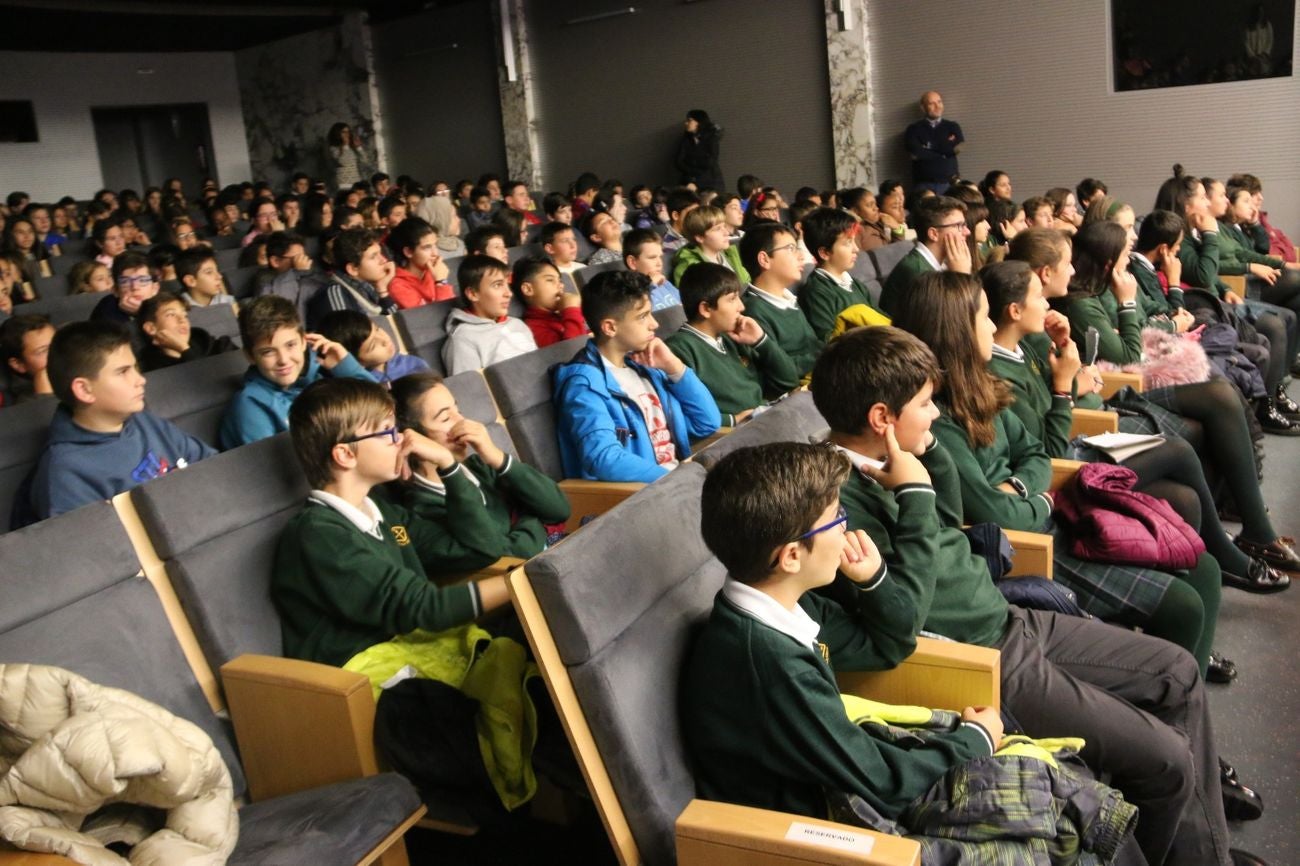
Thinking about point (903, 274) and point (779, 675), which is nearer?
point (779, 675)

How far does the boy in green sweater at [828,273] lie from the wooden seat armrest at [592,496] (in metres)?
1.68

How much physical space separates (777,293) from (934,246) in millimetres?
849

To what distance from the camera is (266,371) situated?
3.03m

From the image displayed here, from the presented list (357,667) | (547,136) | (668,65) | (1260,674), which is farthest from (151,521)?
(547,136)

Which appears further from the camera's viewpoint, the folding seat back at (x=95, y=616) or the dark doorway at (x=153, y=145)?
the dark doorway at (x=153, y=145)

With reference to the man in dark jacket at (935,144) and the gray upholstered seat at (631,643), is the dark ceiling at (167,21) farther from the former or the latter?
the gray upholstered seat at (631,643)

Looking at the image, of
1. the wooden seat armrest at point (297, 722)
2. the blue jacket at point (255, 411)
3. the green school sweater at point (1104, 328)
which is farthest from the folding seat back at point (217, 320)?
the green school sweater at point (1104, 328)

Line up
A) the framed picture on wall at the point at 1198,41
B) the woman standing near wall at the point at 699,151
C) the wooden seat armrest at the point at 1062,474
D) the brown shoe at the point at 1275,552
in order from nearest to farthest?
the wooden seat armrest at the point at 1062,474
the brown shoe at the point at 1275,552
the framed picture on wall at the point at 1198,41
the woman standing near wall at the point at 699,151

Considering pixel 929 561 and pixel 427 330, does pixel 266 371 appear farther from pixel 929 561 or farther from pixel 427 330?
pixel 929 561

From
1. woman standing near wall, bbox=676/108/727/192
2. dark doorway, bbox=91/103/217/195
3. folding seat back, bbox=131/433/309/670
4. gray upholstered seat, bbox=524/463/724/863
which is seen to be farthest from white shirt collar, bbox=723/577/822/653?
dark doorway, bbox=91/103/217/195

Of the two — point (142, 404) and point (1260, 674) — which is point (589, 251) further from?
point (1260, 674)

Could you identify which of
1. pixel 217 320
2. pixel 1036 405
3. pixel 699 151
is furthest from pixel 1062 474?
pixel 699 151

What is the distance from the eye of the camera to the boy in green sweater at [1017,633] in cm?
187

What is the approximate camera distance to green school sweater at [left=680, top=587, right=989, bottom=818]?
1.49 meters
